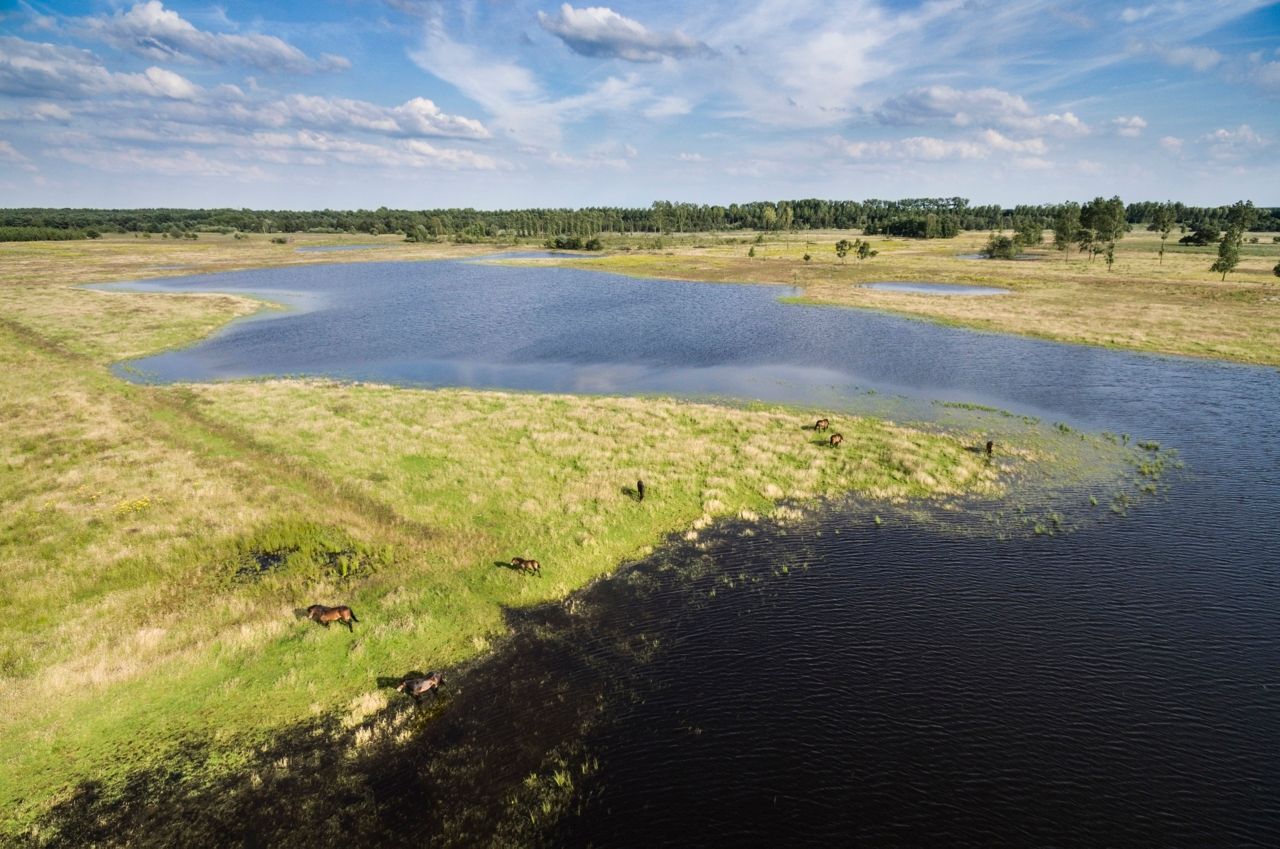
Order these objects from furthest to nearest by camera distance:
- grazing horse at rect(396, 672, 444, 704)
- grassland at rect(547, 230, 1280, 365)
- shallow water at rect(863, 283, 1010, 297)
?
shallow water at rect(863, 283, 1010, 297)
grassland at rect(547, 230, 1280, 365)
grazing horse at rect(396, 672, 444, 704)

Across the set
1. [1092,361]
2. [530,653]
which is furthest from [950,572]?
[1092,361]

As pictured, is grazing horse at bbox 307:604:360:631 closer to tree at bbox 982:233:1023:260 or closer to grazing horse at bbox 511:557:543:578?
grazing horse at bbox 511:557:543:578

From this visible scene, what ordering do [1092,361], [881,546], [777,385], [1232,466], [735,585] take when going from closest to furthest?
[735,585]
[881,546]
[1232,466]
[777,385]
[1092,361]

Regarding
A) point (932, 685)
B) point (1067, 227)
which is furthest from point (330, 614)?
point (1067, 227)

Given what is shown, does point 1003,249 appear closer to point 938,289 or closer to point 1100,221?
point 1100,221

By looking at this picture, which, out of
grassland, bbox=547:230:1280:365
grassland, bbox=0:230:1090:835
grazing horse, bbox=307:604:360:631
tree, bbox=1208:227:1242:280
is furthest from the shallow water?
grazing horse, bbox=307:604:360:631

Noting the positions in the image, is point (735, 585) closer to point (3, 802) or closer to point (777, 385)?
point (3, 802)

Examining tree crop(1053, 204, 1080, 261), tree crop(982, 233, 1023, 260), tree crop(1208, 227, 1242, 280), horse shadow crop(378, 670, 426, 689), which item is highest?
→ tree crop(1053, 204, 1080, 261)

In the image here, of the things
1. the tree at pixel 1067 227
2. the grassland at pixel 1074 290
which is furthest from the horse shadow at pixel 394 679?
the tree at pixel 1067 227
